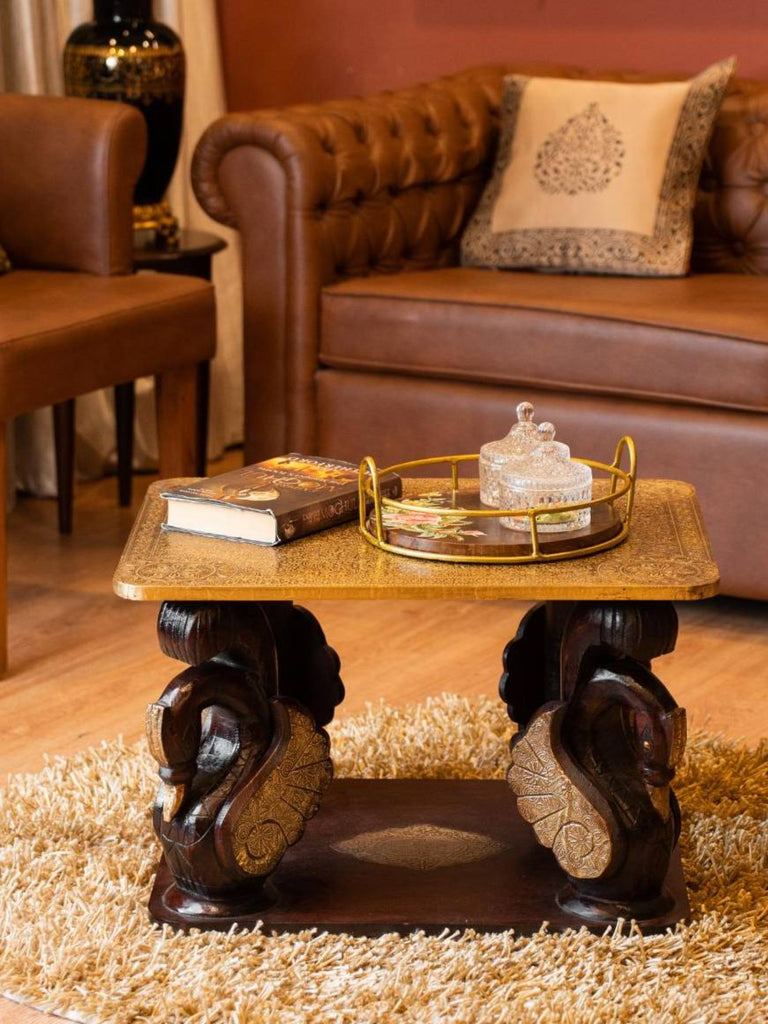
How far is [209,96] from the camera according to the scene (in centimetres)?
361

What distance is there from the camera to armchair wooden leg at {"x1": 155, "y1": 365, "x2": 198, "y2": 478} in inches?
105

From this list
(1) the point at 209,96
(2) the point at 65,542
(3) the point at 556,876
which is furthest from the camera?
(1) the point at 209,96

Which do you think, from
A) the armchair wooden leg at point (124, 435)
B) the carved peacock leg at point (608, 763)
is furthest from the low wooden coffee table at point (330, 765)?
the armchair wooden leg at point (124, 435)

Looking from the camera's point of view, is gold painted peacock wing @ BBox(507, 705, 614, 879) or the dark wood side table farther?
the dark wood side table

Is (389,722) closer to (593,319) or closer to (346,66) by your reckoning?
(593,319)

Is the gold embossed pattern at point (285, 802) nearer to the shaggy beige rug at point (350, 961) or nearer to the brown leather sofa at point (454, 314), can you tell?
the shaggy beige rug at point (350, 961)

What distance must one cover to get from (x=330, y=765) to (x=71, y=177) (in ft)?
4.65

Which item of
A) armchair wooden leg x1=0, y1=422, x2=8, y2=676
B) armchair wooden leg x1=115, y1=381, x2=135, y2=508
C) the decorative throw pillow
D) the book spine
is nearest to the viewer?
the book spine

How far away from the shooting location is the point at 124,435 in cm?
313

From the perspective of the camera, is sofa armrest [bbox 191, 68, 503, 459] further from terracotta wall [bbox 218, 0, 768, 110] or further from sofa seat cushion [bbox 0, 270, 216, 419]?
terracotta wall [bbox 218, 0, 768, 110]

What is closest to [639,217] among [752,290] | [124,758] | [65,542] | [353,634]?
[752,290]

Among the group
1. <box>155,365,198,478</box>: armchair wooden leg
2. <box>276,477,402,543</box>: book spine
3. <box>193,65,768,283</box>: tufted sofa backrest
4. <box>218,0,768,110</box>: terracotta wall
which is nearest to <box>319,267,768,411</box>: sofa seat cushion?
<box>193,65,768,283</box>: tufted sofa backrest

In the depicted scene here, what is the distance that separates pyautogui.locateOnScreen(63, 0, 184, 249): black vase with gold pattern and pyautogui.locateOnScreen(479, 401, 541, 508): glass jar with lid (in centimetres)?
158

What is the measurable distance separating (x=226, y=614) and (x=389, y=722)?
2.06ft
